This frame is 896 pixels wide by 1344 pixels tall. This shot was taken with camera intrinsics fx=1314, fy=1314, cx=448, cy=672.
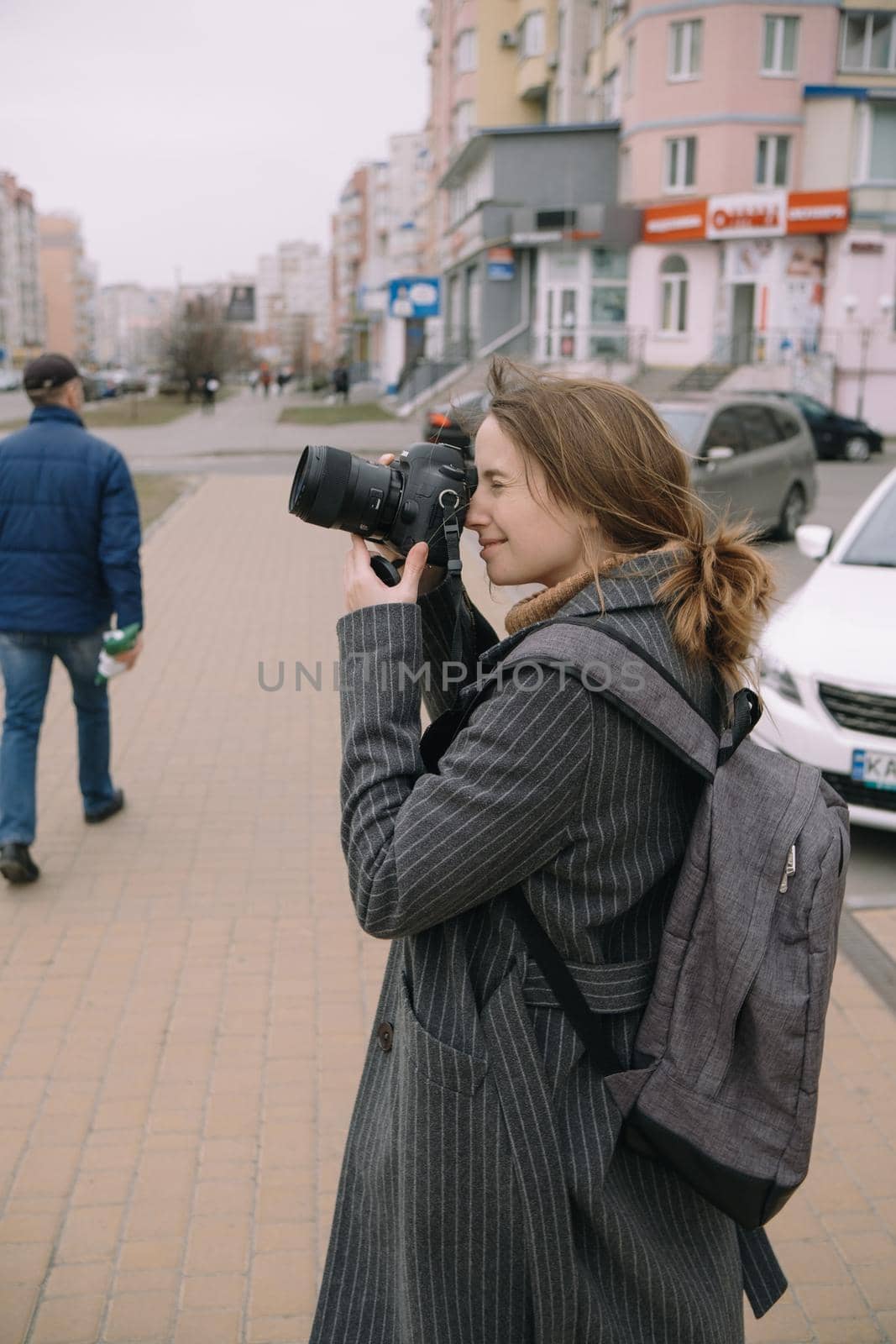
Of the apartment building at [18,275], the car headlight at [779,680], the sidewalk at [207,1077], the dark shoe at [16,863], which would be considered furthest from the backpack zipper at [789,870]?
the apartment building at [18,275]

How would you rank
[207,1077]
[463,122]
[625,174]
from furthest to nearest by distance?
[463,122]
[625,174]
[207,1077]

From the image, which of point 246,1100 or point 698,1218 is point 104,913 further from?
point 698,1218

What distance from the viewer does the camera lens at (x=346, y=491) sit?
1.81 meters

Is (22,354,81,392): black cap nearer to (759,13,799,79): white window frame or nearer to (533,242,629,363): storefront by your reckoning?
(533,242,629,363): storefront

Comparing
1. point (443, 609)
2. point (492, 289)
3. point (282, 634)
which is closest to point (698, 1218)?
point (443, 609)

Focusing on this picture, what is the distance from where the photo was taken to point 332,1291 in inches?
75.3

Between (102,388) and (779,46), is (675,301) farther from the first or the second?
(102,388)

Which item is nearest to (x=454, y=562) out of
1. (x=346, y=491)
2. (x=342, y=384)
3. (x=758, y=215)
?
(x=346, y=491)

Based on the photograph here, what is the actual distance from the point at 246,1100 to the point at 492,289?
43.4m

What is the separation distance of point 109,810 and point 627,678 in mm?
4783

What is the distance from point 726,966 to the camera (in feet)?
5.21

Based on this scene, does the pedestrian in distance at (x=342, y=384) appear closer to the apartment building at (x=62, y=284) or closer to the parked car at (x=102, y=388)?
the parked car at (x=102, y=388)

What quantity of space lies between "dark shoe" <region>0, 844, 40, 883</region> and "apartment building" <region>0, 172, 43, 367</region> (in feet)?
362

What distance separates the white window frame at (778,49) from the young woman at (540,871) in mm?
42273
